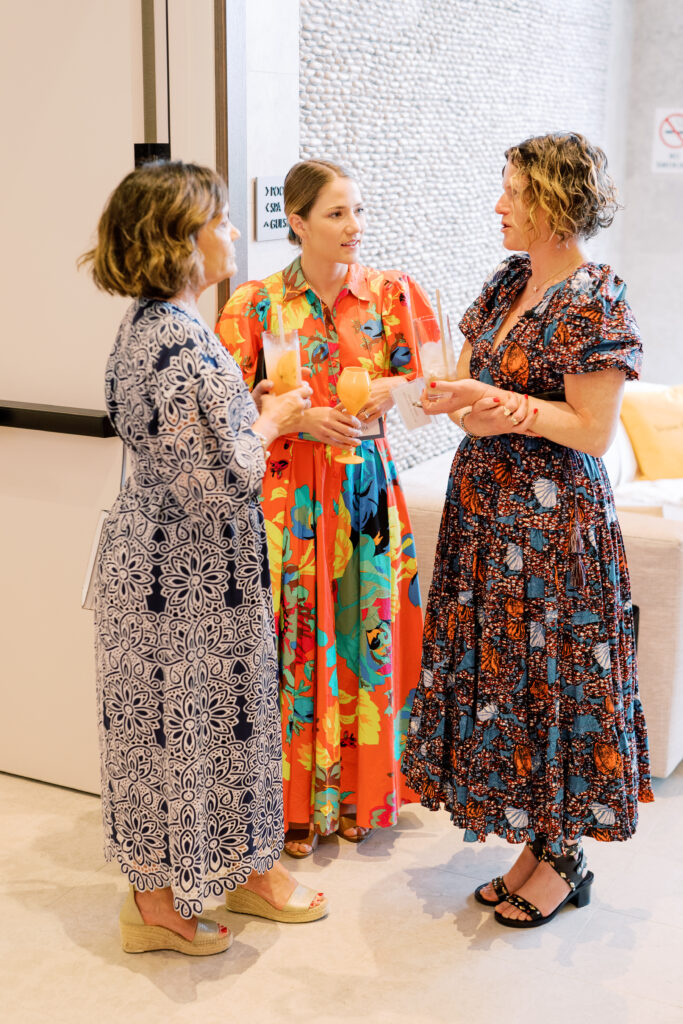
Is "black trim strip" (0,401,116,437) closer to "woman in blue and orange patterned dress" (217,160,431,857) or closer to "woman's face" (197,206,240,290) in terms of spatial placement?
"woman in blue and orange patterned dress" (217,160,431,857)

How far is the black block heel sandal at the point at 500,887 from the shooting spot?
8.44 ft

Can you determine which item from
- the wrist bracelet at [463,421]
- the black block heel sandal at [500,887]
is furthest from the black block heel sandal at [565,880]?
the wrist bracelet at [463,421]

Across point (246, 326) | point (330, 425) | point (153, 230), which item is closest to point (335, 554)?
point (330, 425)

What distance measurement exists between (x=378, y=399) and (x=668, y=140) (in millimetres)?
3933

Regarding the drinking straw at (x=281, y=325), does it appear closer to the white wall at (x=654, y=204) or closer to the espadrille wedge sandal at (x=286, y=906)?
the espadrille wedge sandal at (x=286, y=906)

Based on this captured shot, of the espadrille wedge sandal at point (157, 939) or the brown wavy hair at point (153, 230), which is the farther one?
the espadrille wedge sandal at point (157, 939)

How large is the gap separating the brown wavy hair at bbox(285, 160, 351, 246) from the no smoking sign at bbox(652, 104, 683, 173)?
3784 millimetres

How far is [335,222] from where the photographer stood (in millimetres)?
2594

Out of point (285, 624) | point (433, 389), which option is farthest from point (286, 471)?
point (433, 389)

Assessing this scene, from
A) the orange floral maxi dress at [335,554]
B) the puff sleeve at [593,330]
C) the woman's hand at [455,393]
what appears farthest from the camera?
the orange floral maxi dress at [335,554]

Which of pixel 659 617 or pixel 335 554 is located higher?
pixel 335 554

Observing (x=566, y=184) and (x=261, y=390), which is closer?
(x=566, y=184)

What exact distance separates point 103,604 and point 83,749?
109cm

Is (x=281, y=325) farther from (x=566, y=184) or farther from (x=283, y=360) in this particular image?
(x=566, y=184)
